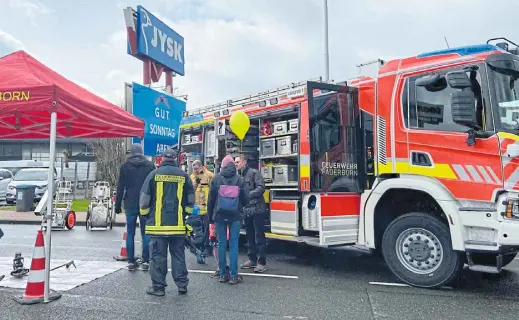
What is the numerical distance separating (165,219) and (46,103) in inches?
77.9

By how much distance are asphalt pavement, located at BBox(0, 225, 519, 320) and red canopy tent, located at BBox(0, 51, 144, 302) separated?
2.32ft

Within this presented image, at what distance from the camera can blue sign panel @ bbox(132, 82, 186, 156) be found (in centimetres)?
1024

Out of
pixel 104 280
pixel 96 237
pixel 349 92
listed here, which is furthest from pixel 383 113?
pixel 96 237

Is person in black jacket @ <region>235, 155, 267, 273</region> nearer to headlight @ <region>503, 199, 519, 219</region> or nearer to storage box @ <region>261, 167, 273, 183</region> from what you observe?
storage box @ <region>261, 167, 273, 183</region>

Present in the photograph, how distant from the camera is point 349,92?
733 cm

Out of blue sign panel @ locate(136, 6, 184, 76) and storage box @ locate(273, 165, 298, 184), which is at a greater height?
blue sign panel @ locate(136, 6, 184, 76)

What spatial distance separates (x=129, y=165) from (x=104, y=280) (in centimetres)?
187

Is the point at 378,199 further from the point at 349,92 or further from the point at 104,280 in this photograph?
the point at 104,280

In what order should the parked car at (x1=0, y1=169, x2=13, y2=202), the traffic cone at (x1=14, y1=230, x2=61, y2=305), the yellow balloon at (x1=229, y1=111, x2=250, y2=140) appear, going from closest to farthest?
the traffic cone at (x1=14, y1=230, x2=61, y2=305) → the yellow balloon at (x1=229, y1=111, x2=250, y2=140) → the parked car at (x1=0, y1=169, x2=13, y2=202)

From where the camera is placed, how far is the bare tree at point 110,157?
94.1 feet

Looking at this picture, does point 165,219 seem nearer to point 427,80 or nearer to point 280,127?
point 280,127

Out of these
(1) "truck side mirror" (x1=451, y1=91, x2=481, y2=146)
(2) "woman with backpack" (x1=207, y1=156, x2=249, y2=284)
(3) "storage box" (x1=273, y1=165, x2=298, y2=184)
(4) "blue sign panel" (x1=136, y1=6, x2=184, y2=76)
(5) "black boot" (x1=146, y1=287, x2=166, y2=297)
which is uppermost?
(4) "blue sign panel" (x1=136, y1=6, x2=184, y2=76)

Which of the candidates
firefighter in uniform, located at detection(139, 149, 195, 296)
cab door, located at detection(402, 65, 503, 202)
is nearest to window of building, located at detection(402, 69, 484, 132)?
cab door, located at detection(402, 65, 503, 202)

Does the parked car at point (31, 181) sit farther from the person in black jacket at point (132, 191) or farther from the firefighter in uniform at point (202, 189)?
the person in black jacket at point (132, 191)
